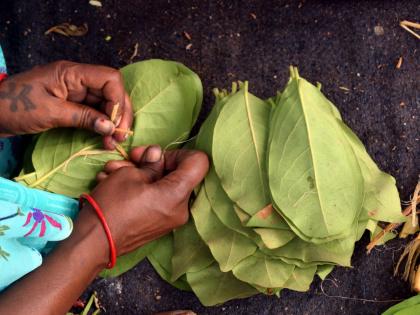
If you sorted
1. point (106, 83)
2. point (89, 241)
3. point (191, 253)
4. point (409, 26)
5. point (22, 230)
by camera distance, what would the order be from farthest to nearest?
point (409, 26)
point (191, 253)
point (106, 83)
point (89, 241)
point (22, 230)

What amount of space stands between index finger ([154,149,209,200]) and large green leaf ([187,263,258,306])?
0.22m

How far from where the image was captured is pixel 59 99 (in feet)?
3.14

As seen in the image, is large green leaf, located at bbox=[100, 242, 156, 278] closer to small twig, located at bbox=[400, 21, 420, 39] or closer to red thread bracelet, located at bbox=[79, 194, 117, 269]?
red thread bracelet, located at bbox=[79, 194, 117, 269]

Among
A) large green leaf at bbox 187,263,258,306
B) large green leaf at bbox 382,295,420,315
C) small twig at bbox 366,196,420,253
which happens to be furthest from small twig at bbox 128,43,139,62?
large green leaf at bbox 382,295,420,315

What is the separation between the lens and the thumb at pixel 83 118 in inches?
37.1

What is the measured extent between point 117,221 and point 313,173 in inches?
14.5

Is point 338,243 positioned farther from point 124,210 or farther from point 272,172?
point 124,210

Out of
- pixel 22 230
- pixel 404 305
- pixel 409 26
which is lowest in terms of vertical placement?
pixel 404 305

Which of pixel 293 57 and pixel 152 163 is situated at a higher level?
pixel 293 57

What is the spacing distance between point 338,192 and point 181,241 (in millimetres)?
367

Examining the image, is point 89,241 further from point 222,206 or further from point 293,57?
point 293,57

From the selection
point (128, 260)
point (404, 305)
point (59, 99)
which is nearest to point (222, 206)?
point (128, 260)

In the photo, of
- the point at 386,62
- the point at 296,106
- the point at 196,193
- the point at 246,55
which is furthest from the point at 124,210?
the point at 386,62

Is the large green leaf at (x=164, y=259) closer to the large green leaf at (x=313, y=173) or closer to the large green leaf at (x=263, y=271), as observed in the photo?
the large green leaf at (x=263, y=271)
